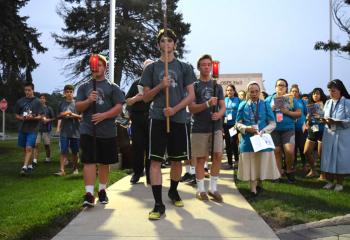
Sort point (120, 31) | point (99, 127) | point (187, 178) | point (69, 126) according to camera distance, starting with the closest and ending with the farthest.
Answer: point (99, 127)
point (187, 178)
point (69, 126)
point (120, 31)

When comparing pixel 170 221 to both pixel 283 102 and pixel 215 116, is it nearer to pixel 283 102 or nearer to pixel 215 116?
pixel 215 116

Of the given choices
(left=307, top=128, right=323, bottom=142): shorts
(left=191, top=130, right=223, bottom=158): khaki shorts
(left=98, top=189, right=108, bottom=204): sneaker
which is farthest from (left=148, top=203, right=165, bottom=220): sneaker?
(left=307, top=128, right=323, bottom=142): shorts

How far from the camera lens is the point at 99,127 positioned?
6.21 meters

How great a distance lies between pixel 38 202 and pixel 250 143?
10.3ft

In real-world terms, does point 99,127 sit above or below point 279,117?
below

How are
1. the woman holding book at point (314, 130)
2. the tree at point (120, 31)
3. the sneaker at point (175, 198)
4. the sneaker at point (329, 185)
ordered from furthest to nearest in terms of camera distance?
the tree at point (120, 31)
the woman holding book at point (314, 130)
the sneaker at point (329, 185)
the sneaker at point (175, 198)

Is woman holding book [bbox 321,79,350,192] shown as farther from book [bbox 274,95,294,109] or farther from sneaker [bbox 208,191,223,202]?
sneaker [bbox 208,191,223,202]

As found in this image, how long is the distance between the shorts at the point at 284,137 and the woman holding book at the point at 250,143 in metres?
1.52

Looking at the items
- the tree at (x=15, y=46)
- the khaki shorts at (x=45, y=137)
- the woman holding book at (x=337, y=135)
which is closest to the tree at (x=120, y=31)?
the tree at (x=15, y=46)

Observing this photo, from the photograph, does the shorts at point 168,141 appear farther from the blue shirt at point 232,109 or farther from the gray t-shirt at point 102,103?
the blue shirt at point 232,109

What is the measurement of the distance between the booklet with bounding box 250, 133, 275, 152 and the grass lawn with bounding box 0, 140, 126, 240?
256 centimetres

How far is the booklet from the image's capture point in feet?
22.3

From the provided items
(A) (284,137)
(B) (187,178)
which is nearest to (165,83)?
(B) (187,178)

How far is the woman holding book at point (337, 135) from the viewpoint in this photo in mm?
7707
